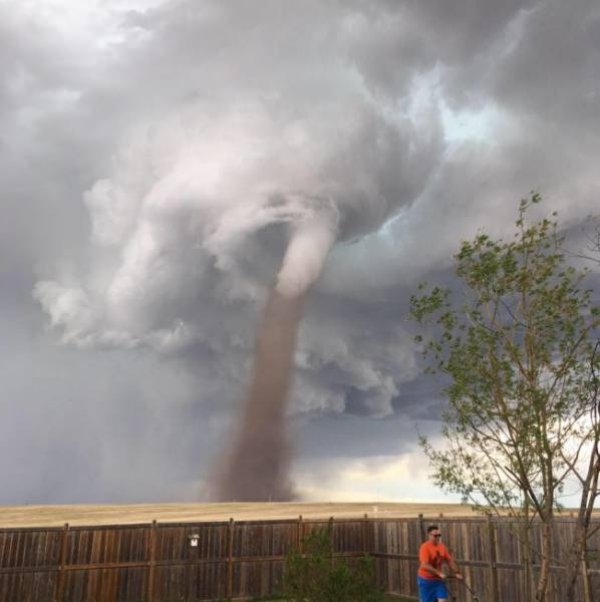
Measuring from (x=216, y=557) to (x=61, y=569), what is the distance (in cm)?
502

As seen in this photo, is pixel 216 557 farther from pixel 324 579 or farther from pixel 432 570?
pixel 324 579

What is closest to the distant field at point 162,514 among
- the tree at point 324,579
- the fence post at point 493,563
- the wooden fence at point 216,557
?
the wooden fence at point 216,557

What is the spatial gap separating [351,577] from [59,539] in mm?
12079

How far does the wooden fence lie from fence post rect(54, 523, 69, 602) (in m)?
0.03

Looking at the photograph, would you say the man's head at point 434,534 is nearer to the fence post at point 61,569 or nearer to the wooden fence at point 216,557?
the wooden fence at point 216,557

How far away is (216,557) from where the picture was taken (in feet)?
67.7

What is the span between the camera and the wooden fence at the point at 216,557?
57.0 ft

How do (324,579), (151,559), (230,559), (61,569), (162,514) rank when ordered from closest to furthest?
(324,579)
(61,569)
(151,559)
(230,559)
(162,514)

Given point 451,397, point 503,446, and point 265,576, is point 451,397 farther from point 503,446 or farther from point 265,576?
point 265,576

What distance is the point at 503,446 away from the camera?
10.3 meters

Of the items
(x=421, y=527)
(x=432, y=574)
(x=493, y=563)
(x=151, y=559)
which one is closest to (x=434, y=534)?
(x=432, y=574)

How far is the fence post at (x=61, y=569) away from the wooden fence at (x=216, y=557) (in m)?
0.03

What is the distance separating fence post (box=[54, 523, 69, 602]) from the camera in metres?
18.1

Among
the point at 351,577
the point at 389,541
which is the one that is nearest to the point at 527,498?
the point at 351,577
